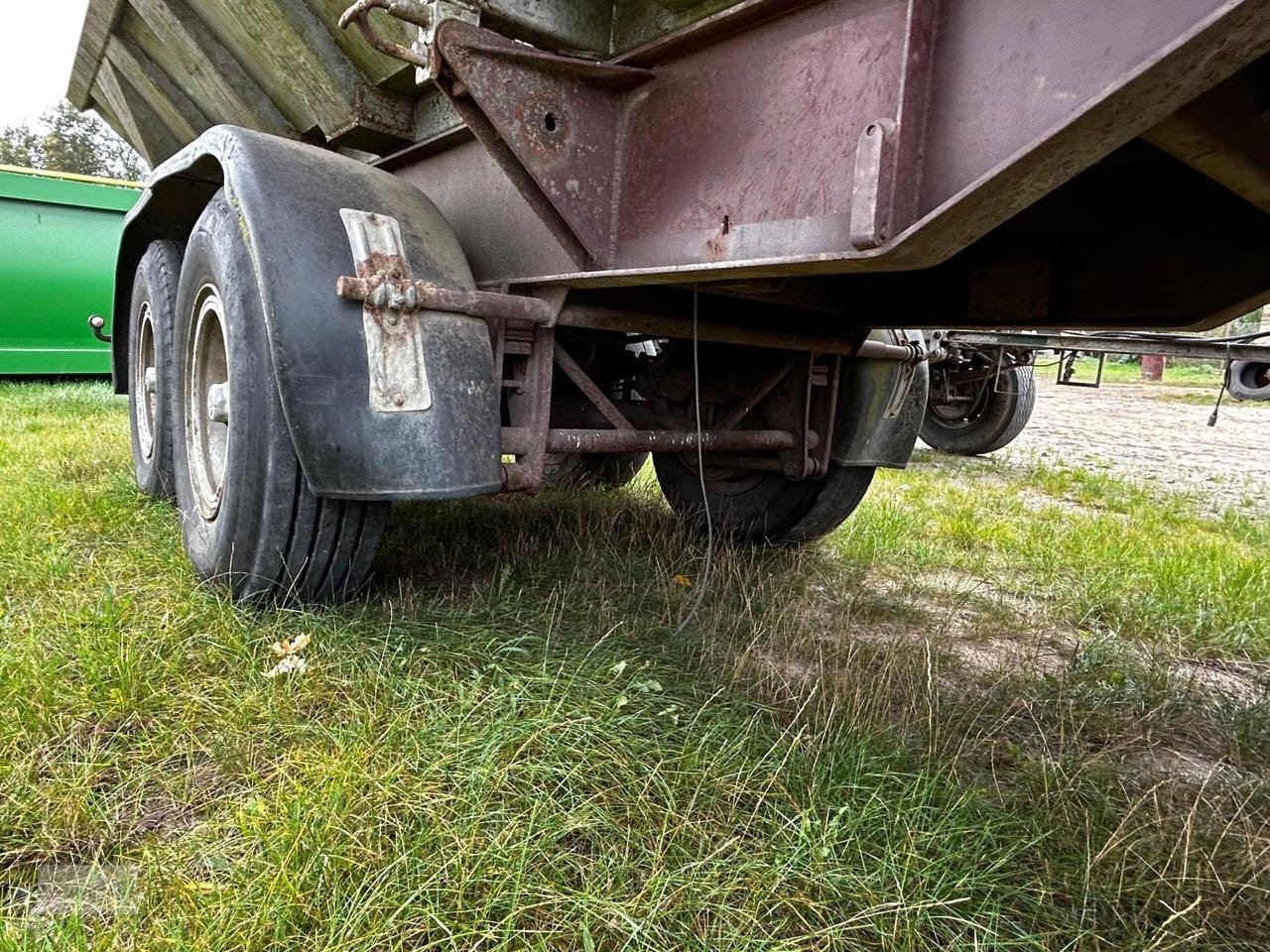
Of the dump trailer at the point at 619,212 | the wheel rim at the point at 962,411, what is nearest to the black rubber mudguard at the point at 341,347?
the dump trailer at the point at 619,212

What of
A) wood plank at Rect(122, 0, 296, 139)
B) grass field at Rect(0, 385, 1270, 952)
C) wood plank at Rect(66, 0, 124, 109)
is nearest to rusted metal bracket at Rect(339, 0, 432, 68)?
grass field at Rect(0, 385, 1270, 952)

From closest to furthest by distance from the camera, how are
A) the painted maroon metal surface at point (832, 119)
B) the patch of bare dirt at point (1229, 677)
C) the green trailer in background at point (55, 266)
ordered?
the painted maroon metal surface at point (832, 119)
the patch of bare dirt at point (1229, 677)
the green trailer in background at point (55, 266)

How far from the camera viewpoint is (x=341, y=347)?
175 cm

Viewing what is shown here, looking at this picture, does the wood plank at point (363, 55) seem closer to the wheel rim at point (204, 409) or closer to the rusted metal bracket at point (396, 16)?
the rusted metal bracket at point (396, 16)

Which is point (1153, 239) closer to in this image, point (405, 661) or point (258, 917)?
point (405, 661)

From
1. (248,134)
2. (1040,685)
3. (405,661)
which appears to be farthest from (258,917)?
(1040,685)

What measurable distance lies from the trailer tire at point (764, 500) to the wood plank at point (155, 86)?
2.19 m

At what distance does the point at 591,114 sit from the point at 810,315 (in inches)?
46.5

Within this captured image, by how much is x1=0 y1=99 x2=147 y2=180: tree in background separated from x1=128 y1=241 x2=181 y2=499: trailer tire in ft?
106

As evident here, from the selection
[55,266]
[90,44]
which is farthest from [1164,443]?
[55,266]

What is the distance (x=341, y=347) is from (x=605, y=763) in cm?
99

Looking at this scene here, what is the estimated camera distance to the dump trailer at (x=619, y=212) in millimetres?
1241

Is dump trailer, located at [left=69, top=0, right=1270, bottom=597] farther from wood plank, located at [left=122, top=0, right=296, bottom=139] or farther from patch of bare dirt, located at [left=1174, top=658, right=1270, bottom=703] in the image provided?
patch of bare dirt, located at [left=1174, top=658, right=1270, bottom=703]

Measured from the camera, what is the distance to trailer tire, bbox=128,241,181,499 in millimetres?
A: 2812
